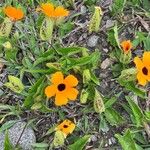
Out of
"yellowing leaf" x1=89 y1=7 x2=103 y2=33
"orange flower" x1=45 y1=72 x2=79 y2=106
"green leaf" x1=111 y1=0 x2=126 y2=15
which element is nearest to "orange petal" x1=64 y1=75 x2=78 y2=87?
"orange flower" x1=45 y1=72 x2=79 y2=106

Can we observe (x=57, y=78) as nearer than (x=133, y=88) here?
Yes

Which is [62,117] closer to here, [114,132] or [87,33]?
[114,132]

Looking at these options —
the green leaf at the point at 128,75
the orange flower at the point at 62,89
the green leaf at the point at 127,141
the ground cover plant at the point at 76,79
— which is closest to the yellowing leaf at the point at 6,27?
the ground cover plant at the point at 76,79

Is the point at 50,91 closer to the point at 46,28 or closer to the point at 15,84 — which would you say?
the point at 15,84

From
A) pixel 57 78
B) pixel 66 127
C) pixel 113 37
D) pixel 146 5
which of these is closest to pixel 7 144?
pixel 66 127

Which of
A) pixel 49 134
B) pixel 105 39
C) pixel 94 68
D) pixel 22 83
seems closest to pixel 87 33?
pixel 105 39

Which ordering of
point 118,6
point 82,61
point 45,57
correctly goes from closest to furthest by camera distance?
point 82,61 < point 45,57 < point 118,6

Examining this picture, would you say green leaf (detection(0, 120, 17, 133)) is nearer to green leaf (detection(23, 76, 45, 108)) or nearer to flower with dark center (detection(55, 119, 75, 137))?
green leaf (detection(23, 76, 45, 108))
